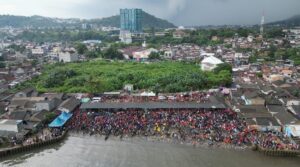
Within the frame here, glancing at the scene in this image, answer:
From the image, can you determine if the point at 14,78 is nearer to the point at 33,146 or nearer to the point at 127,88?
the point at 127,88

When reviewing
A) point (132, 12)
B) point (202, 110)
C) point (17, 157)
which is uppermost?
point (132, 12)

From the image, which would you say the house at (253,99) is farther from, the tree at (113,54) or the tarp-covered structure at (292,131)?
the tree at (113,54)

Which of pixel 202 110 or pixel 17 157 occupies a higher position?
pixel 202 110

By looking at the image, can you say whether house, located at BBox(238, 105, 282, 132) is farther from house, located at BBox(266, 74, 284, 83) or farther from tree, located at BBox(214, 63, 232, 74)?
tree, located at BBox(214, 63, 232, 74)

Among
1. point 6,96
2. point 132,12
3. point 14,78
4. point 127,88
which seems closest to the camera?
point 6,96

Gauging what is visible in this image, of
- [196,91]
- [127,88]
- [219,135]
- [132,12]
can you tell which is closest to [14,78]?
[127,88]

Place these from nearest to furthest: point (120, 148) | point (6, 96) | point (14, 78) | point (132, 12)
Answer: point (120, 148)
point (6, 96)
point (14, 78)
point (132, 12)

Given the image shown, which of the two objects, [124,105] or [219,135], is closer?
[219,135]

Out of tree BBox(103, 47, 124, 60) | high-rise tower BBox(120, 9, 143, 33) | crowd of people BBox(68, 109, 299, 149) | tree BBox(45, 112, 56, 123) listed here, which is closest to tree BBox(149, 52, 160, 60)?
tree BBox(103, 47, 124, 60)
